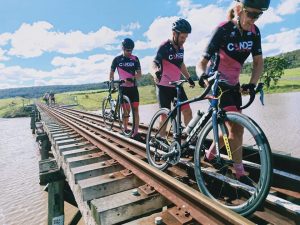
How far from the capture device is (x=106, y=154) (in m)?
6.53

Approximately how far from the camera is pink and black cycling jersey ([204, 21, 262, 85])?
375cm

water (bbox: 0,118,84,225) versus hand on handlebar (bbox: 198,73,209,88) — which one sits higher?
hand on handlebar (bbox: 198,73,209,88)

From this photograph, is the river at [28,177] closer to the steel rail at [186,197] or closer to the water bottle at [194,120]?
the water bottle at [194,120]

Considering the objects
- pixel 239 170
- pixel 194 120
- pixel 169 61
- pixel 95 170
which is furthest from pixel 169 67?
pixel 239 170

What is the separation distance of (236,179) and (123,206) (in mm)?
1442

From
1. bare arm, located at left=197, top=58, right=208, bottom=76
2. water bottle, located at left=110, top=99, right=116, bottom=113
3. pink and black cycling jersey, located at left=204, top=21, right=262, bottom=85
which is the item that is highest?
pink and black cycling jersey, located at left=204, top=21, right=262, bottom=85

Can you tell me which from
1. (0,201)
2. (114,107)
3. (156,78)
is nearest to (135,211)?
(156,78)

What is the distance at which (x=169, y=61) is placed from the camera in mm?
6312

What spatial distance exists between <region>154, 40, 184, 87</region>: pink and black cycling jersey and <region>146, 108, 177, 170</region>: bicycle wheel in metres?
0.93

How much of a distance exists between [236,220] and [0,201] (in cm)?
1168

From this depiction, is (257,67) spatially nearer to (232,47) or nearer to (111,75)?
(232,47)

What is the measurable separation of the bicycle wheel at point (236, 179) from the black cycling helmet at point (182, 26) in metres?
2.36

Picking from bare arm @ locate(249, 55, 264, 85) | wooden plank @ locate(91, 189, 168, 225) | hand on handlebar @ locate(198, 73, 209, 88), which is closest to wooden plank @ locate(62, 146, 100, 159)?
wooden plank @ locate(91, 189, 168, 225)

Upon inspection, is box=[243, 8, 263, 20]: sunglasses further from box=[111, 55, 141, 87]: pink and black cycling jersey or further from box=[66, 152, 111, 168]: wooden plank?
box=[111, 55, 141, 87]: pink and black cycling jersey
